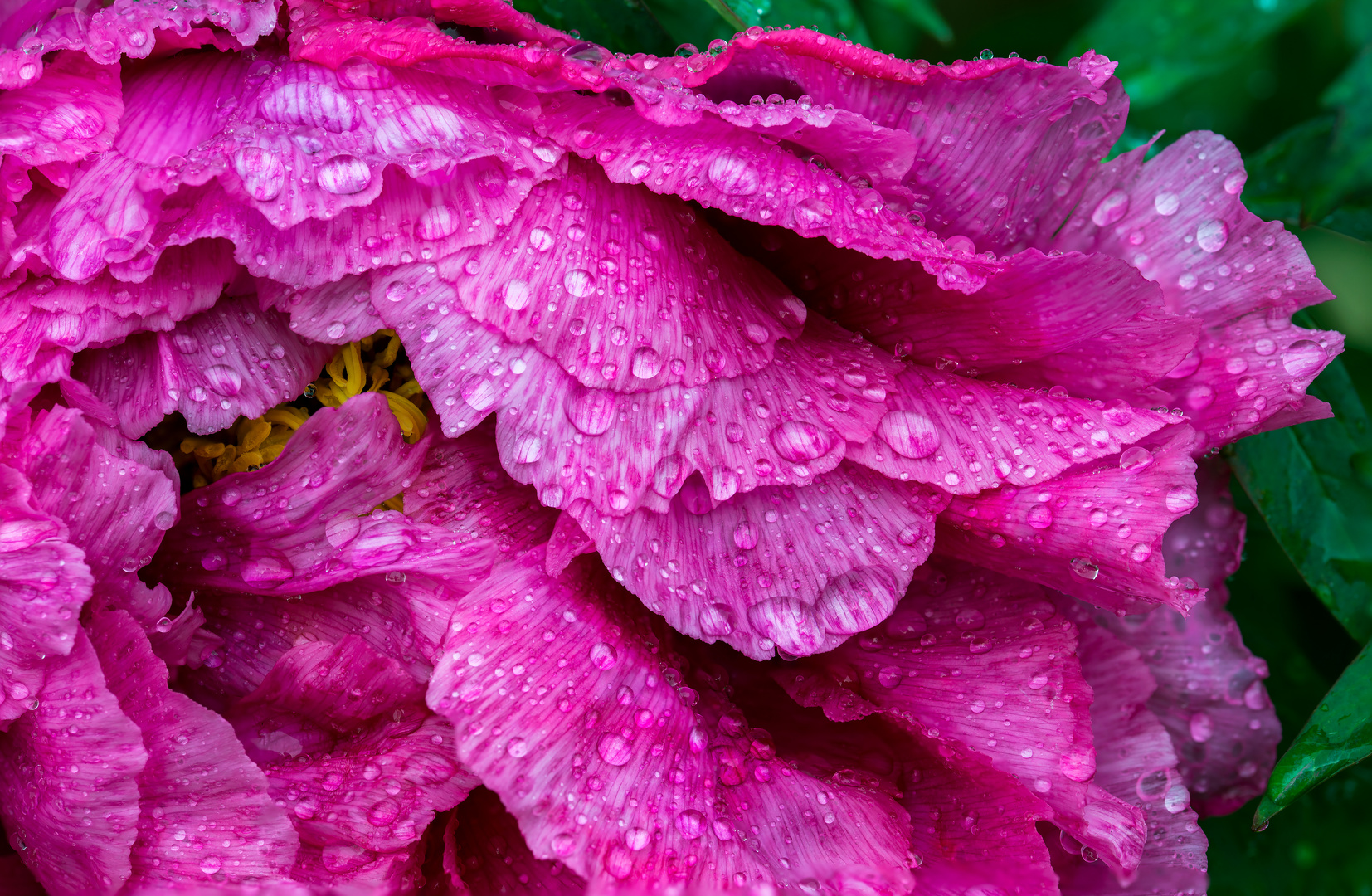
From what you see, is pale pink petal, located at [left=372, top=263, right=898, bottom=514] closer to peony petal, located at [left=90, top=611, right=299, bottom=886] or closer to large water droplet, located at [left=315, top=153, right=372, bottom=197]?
large water droplet, located at [left=315, top=153, right=372, bottom=197]

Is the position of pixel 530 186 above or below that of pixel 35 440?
above

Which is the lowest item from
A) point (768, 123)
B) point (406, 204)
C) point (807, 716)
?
point (807, 716)

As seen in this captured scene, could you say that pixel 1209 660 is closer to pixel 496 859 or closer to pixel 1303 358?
pixel 1303 358

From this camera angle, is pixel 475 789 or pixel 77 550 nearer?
pixel 77 550

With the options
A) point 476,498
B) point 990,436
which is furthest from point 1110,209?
point 476,498

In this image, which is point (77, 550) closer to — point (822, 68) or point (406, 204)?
point (406, 204)

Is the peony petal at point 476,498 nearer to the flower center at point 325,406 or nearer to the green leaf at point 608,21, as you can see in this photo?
the flower center at point 325,406

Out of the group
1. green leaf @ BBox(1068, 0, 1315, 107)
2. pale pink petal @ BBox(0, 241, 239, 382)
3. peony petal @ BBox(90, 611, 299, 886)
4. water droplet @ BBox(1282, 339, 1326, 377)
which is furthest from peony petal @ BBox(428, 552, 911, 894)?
green leaf @ BBox(1068, 0, 1315, 107)

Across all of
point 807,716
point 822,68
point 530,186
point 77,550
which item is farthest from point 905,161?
point 77,550
